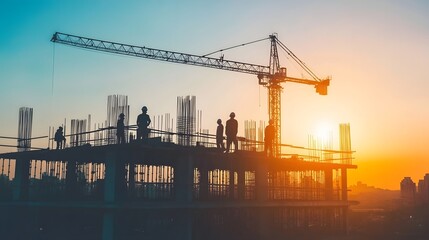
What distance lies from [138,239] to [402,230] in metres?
50.6

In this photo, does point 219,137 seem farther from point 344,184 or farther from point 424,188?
point 424,188

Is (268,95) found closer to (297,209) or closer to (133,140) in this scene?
(297,209)

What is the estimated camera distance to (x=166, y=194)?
1128 inches

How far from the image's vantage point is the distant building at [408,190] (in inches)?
6300

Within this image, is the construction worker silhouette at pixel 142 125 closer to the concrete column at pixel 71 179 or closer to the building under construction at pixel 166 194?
the building under construction at pixel 166 194

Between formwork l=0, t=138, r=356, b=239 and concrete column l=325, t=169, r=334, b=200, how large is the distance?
0.24 feet

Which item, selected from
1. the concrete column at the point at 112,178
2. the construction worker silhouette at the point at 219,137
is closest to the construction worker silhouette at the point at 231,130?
the construction worker silhouette at the point at 219,137

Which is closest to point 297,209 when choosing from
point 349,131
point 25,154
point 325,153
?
point 325,153

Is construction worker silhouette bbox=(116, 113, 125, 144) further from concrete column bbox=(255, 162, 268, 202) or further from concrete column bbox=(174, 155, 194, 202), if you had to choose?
concrete column bbox=(255, 162, 268, 202)

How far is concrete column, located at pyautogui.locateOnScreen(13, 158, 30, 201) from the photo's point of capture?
2995 centimetres

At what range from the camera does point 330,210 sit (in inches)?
1401

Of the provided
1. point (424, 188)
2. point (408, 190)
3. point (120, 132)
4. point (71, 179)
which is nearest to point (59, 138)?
point (71, 179)

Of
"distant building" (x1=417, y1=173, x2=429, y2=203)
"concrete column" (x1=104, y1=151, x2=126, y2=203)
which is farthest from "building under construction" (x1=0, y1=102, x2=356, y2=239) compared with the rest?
"distant building" (x1=417, y1=173, x2=429, y2=203)

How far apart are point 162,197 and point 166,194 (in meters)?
1.46
